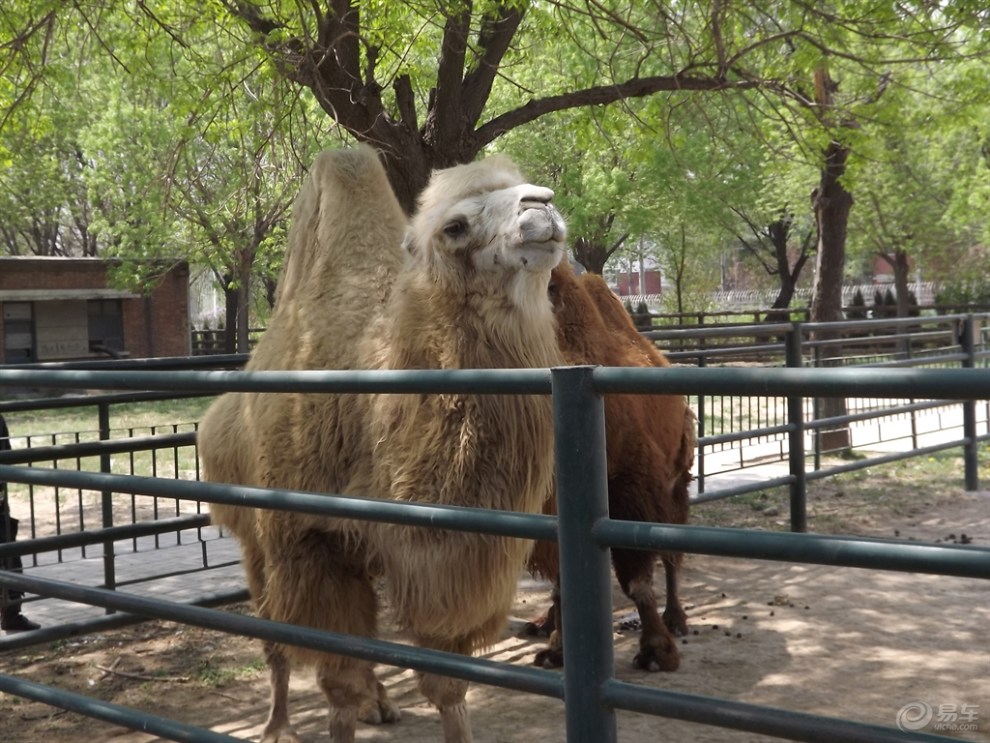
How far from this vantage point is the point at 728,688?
5.38 meters

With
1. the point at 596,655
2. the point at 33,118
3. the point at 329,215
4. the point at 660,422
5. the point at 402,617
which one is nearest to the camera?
the point at 596,655

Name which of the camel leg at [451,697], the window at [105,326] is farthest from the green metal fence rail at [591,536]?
the window at [105,326]

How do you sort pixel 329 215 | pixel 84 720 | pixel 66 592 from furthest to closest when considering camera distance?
pixel 84 720 → pixel 329 215 → pixel 66 592

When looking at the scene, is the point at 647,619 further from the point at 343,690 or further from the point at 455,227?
the point at 455,227

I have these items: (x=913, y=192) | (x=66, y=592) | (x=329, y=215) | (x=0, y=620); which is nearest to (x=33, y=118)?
(x=0, y=620)

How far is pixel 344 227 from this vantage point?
477 centimetres

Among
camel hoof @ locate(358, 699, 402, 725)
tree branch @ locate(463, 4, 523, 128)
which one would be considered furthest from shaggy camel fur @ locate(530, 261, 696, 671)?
tree branch @ locate(463, 4, 523, 128)

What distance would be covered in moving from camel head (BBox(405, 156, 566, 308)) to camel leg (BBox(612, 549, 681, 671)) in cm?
227

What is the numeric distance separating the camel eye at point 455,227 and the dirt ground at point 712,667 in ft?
7.47

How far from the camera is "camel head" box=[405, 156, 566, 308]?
378 cm

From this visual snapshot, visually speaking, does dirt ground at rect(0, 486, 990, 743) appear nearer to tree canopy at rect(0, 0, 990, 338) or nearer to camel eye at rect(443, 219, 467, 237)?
camel eye at rect(443, 219, 467, 237)

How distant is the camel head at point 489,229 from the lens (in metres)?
3.78

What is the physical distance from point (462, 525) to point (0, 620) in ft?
16.5

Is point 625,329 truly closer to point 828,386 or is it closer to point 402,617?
point 402,617
